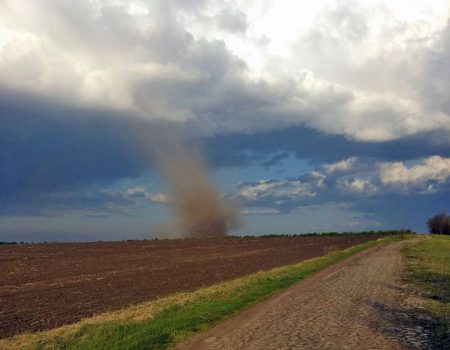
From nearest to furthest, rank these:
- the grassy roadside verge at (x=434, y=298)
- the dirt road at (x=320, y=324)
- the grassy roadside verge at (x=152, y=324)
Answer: the dirt road at (x=320, y=324)
the grassy roadside verge at (x=152, y=324)
the grassy roadside verge at (x=434, y=298)

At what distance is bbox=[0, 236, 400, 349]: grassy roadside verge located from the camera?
13508 mm

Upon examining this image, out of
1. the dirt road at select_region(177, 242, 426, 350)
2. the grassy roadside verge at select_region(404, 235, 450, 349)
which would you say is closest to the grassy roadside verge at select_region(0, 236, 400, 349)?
the dirt road at select_region(177, 242, 426, 350)

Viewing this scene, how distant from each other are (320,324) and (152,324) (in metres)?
5.68

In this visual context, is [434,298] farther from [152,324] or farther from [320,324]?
[152,324]

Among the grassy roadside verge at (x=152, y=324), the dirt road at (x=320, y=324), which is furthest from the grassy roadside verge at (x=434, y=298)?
the grassy roadside verge at (x=152, y=324)

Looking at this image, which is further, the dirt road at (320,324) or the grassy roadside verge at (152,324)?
the grassy roadside verge at (152,324)

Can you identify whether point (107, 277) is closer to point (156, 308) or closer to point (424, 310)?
point (156, 308)

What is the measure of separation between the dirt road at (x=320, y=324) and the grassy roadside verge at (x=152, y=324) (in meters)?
0.74

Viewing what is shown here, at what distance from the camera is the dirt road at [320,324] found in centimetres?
1302

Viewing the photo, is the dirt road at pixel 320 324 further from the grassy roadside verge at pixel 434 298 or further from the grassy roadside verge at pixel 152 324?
the grassy roadside verge at pixel 152 324

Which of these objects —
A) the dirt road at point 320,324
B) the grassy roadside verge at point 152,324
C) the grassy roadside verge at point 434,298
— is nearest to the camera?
the dirt road at point 320,324

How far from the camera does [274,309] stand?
61.6ft

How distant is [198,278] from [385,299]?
13822mm

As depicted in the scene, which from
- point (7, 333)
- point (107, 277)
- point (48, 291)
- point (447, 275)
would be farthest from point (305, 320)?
point (107, 277)
